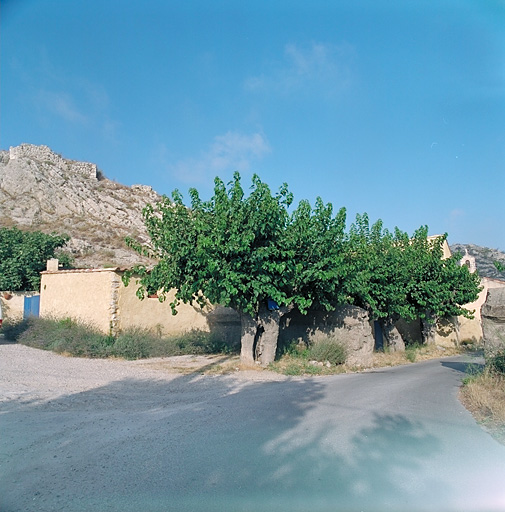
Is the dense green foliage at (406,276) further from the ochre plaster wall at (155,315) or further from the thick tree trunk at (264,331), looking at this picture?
the ochre plaster wall at (155,315)

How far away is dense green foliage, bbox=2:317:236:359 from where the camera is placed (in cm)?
1457

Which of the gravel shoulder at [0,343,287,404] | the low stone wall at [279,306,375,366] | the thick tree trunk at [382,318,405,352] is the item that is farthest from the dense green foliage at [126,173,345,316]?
the thick tree trunk at [382,318,405,352]

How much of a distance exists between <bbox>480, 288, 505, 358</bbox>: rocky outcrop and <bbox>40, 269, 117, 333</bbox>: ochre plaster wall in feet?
41.2

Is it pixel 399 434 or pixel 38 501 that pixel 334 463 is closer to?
pixel 399 434

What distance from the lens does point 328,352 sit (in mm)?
14938

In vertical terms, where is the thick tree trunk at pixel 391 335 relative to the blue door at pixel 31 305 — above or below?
below

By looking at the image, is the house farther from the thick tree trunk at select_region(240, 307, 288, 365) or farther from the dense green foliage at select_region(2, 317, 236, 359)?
the thick tree trunk at select_region(240, 307, 288, 365)

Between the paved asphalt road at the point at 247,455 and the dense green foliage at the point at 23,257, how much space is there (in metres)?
16.0

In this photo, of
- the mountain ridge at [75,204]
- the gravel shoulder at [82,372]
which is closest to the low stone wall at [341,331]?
the gravel shoulder at [82,372]

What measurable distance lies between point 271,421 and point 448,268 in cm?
1690

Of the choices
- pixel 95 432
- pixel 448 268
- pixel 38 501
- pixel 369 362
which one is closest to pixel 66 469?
pixel 38 501

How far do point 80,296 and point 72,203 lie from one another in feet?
115

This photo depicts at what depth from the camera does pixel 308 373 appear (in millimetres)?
13023

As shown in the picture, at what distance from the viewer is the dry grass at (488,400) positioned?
6630mm
